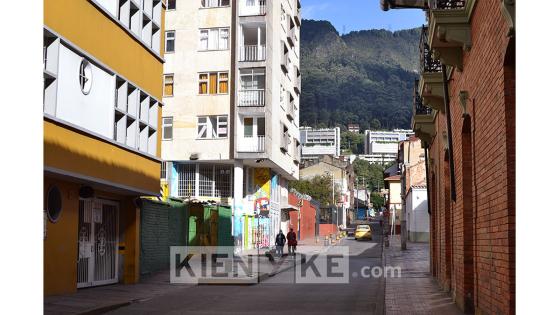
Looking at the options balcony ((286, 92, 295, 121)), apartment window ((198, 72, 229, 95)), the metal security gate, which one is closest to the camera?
the metal security gate

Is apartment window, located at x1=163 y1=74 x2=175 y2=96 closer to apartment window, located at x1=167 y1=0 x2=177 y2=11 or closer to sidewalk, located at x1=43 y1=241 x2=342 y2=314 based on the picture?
apartment window, located at x1=167 y1=0 x2=177 y2=11

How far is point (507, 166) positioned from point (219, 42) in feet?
117

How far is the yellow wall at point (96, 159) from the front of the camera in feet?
49.9

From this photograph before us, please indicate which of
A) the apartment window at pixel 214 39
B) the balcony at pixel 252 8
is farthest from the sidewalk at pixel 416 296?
the balcony at pixel 252 8

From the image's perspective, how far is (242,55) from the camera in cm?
4238

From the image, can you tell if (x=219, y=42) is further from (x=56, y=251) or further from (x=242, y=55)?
(x=56, y=251)

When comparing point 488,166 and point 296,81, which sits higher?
point 296,81

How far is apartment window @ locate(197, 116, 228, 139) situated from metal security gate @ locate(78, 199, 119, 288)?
21.2 meters

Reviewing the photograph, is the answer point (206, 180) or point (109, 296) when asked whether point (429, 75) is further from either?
point (206, 180)

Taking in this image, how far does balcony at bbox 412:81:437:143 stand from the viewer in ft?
67.1

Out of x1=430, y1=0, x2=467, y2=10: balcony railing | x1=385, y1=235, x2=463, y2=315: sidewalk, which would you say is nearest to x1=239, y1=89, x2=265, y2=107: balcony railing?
x1=385, y1=235, x2=463, y2=315: sidewalk

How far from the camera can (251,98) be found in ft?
138

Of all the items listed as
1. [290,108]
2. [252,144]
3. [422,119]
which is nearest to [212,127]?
[252,144]

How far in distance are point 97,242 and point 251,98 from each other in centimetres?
2320
